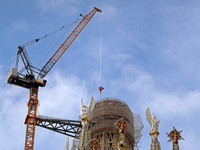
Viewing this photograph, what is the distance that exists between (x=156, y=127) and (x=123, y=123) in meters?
13.8

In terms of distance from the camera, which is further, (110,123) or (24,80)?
(24,80)

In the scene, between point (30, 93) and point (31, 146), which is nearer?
point (31, 146)

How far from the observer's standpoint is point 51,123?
14225 centimetres

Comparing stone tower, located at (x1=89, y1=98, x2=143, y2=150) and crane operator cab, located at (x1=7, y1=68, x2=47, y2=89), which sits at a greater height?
crane operator cab, located at (x1=7, y1=68, x2=47, y2=89)

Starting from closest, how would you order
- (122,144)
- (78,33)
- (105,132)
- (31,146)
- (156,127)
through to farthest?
(122,144) < (156,127) < (105,132) < (31,146) < (78,33)

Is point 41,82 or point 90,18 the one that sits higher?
point 90,18

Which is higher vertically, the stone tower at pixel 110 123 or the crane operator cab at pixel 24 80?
the crane operator cab at pixel 24 80

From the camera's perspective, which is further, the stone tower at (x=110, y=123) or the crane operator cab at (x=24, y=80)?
Result: the crane operator cab at (x=24, y=80)

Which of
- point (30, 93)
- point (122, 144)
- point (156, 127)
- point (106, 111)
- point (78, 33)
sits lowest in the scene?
point (122, 144)

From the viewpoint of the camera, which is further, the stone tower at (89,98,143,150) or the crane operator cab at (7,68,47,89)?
the crane operator cab at (7,68,47,89)

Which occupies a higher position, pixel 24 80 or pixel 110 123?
pixel 24 80

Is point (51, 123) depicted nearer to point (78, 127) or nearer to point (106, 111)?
point (78, 127)

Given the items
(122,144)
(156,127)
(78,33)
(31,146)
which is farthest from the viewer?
(78,33)

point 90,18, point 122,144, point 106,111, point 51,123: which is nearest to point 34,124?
point 51,123
